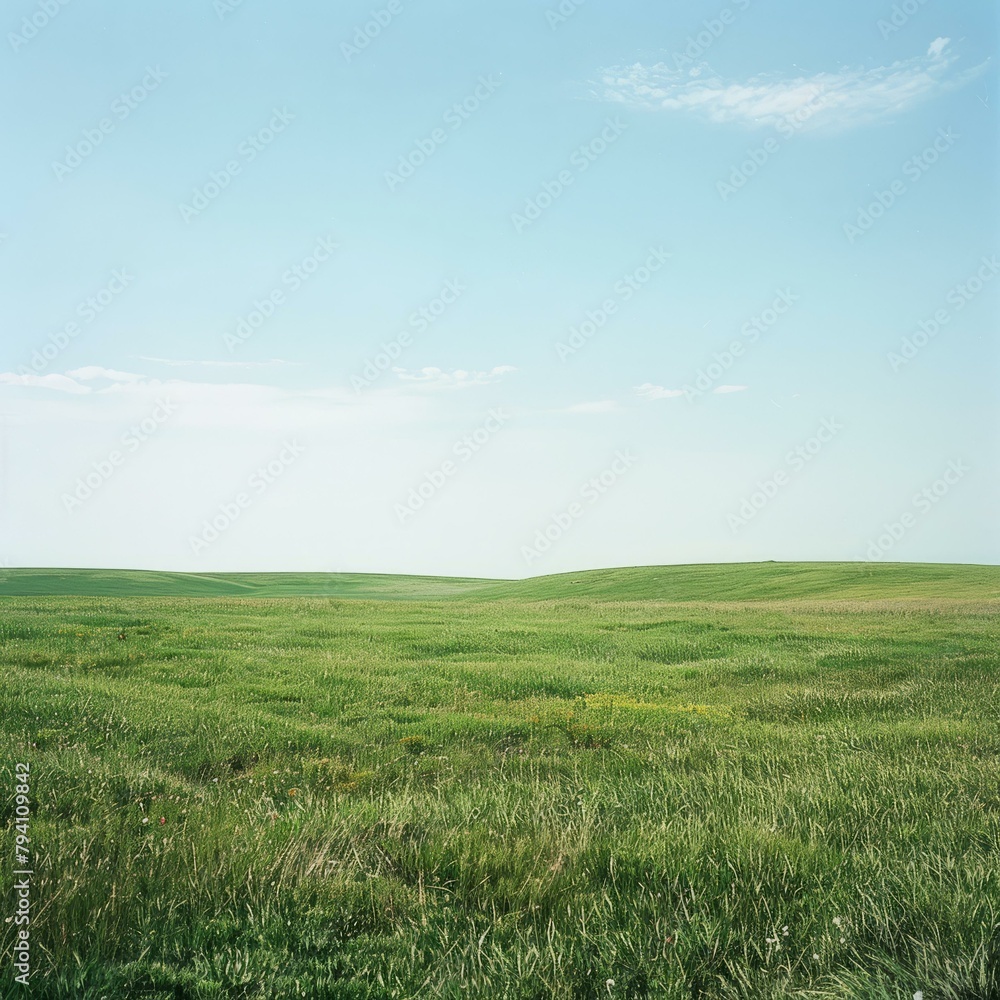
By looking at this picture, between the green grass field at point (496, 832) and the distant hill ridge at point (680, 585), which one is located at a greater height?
the green grass field at point (496, 832)

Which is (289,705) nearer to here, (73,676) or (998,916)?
(73,676)

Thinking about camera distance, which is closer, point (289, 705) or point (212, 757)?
point (212, 757)

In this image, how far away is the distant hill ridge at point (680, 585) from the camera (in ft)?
168

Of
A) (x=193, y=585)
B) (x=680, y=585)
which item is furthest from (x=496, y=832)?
(x=193, y=585)

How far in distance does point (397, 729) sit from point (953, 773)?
251 inches

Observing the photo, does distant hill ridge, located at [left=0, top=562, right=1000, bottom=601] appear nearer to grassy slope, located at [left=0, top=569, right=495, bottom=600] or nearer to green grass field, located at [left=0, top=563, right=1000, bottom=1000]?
grassy slope, located at [left=0, top=569, right=495, bottom=600]

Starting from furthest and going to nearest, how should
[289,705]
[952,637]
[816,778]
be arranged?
[952,637], [289,705], [816,778]

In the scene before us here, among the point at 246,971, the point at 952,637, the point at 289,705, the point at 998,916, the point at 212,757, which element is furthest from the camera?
the point at 952,637

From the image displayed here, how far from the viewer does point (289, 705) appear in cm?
1149

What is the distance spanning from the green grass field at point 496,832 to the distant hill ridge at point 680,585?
36692 mm

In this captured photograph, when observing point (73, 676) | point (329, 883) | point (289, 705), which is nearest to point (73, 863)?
point (329, 883)

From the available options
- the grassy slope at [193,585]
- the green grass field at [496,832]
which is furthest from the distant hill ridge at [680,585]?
the green grass field at [496,832]

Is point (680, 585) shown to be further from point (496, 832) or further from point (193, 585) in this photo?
point (496, 832)

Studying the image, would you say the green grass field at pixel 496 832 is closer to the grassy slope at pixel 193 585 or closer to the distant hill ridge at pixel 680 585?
the distant hill ridge at pixel 680 585
